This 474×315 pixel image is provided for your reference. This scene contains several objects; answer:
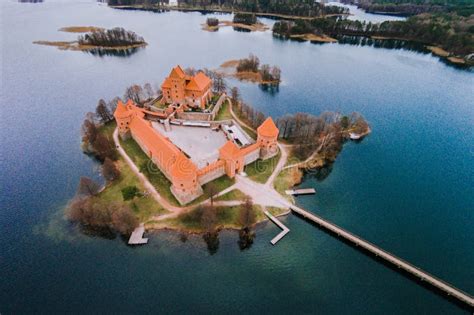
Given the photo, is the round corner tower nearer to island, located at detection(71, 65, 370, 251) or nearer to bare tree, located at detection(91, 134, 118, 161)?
island, located at detection(71, 65, 370, 251)

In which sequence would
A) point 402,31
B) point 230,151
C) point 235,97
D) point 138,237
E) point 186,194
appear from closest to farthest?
1. point 138,237
2. point 186,194
3. point 230,151
4. point 235,97
5. point 402,31

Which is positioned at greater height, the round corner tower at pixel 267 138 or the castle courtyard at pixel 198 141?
the round corner tower at pixel 267 138

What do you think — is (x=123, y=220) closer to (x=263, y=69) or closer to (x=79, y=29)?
(x=263, y=69)

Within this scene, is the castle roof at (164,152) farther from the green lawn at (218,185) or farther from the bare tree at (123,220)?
the bare tree at (123,220)

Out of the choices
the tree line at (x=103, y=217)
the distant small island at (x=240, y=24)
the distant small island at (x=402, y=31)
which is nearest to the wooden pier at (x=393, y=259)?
the tree line at (x=103, y=217)

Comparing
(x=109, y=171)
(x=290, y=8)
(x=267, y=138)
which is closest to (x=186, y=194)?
(x=109, y=171)
